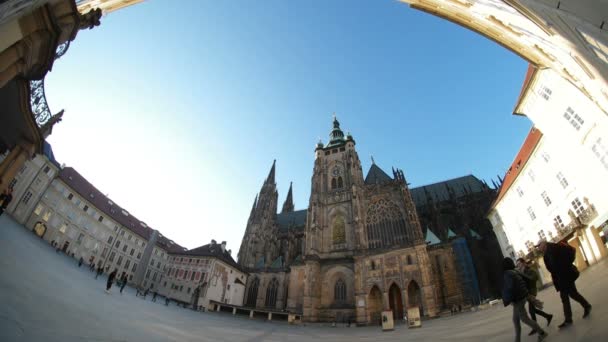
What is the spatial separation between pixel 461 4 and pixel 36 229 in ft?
142

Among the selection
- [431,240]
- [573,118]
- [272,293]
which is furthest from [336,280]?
[573,118]

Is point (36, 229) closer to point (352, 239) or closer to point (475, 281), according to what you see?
point (352, 239)

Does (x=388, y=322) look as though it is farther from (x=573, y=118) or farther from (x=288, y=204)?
(x=288, y=204)

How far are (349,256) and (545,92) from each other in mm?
21533

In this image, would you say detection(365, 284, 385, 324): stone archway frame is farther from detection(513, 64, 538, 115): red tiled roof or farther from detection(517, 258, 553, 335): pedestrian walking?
detection(517, 258, 553, 335): pedestrian walking

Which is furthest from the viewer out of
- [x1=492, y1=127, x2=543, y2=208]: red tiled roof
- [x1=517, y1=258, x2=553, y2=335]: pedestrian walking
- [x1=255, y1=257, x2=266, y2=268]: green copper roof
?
[x1=255, y1=257, x2=266, y2=268]: green copper roof

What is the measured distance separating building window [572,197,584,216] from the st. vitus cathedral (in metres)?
10.7

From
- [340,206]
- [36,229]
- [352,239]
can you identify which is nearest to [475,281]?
[352,239]

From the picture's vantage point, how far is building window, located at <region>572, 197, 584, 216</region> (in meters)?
15.8

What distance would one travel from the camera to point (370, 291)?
79.6 ft

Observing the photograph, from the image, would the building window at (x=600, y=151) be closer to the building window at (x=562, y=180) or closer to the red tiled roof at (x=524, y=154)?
the building window at (x=562, y=180)

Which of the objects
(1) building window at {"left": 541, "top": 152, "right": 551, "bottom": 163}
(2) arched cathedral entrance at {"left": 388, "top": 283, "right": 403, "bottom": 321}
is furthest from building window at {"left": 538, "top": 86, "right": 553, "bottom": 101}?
(2) arched cathedral entrance at {"left": 388, "top": 283, "right": 403, "bottom": 321}

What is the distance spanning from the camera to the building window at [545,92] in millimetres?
16086

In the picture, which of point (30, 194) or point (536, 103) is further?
point (30, 194)
